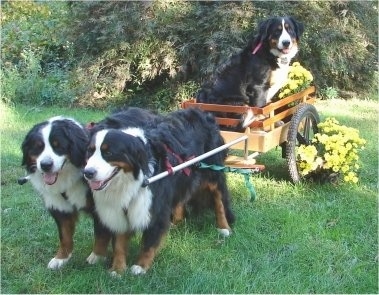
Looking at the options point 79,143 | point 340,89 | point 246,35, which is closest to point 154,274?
point 79,143

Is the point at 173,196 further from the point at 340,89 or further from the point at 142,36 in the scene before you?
the point at 340,89

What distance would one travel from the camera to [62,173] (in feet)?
10.4

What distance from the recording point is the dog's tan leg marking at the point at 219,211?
4.01 m

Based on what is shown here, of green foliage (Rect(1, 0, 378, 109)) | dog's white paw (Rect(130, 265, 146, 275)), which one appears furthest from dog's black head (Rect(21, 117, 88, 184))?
green foliage (Rect(1, 0, 378, 109))

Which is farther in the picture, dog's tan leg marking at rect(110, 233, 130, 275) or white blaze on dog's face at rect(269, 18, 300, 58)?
white blaze on dog's face at rect(269, 18, 300, 58)

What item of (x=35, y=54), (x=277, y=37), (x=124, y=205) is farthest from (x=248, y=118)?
(x=35, y=54)

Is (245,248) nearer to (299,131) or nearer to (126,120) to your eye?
(126,120)

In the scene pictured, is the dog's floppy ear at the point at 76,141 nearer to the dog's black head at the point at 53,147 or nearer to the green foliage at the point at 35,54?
the dog's black head at the point at 53,147

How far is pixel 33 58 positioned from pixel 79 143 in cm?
801

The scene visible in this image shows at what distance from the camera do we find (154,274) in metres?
3.30

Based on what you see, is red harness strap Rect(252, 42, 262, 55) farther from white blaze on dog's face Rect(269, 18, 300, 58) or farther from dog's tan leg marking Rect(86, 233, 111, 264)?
dog's tan leg marking Rect(86, 233, 111, 264)

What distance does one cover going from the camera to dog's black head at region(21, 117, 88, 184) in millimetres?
3014

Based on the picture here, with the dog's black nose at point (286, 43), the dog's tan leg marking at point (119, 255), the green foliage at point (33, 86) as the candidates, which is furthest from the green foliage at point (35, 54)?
the dog's tan leg marking at point (119, 255)

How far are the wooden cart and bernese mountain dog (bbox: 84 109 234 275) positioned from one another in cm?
59
